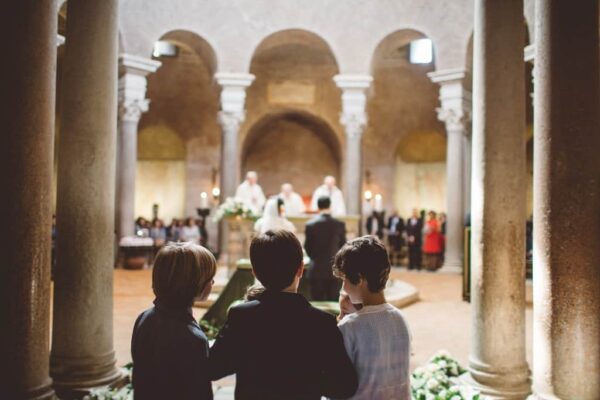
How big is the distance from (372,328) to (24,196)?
2365mm

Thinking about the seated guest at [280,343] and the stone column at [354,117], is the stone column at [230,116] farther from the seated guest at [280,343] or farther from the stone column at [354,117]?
the seated guest at [280,343]

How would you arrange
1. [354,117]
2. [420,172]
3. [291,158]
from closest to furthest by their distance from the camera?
[354,117]
[420,172]
[291,158]

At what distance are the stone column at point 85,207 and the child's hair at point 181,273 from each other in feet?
8.05

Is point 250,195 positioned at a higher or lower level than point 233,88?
lower

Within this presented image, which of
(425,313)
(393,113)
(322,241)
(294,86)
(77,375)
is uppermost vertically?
(294,86)

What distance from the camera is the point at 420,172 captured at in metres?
20.5

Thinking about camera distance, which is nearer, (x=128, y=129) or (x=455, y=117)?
(x=455, y=117)

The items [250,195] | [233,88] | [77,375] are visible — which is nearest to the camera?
[77,375]

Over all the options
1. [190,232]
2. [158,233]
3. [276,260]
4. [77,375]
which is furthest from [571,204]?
[158,233]

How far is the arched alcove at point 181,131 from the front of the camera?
65.3ft

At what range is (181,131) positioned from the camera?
20.3 m

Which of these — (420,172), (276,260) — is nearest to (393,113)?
(420,172)

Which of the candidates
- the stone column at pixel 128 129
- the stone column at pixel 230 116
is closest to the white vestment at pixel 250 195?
the stone column at pixel 230 116

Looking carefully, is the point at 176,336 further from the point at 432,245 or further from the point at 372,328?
the point at 432,245
